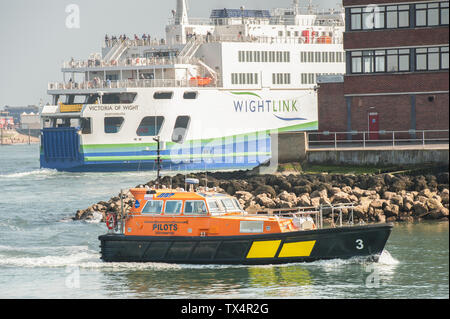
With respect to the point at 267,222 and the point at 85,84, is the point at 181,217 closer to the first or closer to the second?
the point at 267,222

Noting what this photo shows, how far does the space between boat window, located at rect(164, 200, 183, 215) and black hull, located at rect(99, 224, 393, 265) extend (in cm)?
81

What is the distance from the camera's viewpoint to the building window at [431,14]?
46.6m

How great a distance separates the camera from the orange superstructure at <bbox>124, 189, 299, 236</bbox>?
2812cm

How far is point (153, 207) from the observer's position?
28969 millimetres

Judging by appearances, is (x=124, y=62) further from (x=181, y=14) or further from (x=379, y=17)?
(x=379, y=17)

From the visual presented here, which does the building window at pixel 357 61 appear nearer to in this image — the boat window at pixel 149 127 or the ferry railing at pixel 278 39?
the boat window at pixel 149 127

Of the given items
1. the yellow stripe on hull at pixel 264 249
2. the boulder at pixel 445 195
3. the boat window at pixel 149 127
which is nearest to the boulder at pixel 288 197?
the boulder at pixel 445 195

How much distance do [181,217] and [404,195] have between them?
458 inches

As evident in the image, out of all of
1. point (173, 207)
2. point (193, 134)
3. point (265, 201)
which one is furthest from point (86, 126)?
point (173, 207)

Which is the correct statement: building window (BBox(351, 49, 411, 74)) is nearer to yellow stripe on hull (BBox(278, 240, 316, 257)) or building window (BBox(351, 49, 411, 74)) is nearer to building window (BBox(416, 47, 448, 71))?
building window (BBox(416, 47, 448, 71))

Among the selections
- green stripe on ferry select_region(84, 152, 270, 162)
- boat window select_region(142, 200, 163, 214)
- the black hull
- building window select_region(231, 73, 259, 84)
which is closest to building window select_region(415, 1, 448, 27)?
the black hull

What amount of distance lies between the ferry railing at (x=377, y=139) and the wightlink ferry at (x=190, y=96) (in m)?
18.6
